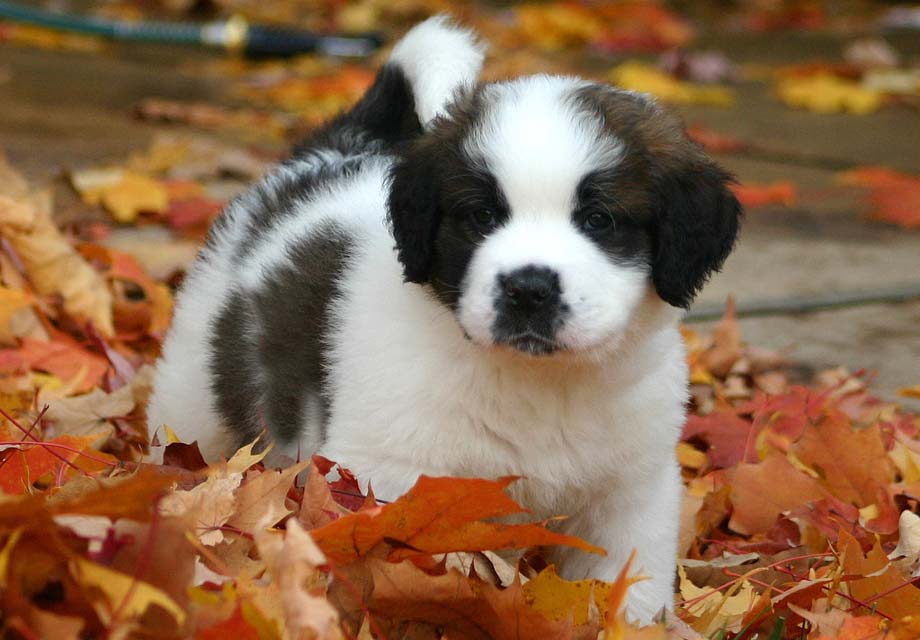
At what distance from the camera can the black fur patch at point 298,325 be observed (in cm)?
285

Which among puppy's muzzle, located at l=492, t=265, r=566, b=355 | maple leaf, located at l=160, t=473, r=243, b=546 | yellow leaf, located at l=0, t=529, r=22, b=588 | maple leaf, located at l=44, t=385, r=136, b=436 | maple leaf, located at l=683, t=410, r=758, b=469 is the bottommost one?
maple leaf, located at l=683, t=410, r=758, b=469

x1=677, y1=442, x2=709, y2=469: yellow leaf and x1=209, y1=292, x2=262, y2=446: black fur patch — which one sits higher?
x1=209, y1=292, x2=262, y2=446: black fur patch

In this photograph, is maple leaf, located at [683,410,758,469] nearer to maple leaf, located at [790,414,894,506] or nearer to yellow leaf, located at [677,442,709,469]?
yellow leaf, located at [677,442,709,469]

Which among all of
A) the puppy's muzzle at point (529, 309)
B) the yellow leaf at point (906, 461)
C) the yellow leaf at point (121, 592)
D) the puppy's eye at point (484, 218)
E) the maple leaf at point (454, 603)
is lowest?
the yellow leaf at point (906, 461)

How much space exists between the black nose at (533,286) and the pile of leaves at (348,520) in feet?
1.17

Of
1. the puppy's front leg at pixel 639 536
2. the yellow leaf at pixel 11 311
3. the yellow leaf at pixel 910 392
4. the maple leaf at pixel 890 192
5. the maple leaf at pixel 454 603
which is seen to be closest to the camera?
the maple leaf at pixel 454 603

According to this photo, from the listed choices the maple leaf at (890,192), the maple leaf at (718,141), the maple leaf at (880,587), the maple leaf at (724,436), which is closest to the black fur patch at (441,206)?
the maple leaf at (880,587)

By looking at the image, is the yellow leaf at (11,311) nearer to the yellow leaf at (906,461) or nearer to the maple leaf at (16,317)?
the maple leaf at (16,317)

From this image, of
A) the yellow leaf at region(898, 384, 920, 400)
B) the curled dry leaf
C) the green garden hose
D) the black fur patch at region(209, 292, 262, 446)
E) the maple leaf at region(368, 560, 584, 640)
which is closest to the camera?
the maple leaf at region(368, 560, 584, 640)

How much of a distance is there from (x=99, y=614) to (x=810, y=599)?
1.42 m

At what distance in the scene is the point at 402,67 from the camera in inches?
133

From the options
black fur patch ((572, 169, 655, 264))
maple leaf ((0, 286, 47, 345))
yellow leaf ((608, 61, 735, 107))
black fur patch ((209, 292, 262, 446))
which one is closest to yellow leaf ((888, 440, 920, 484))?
black fur patch ((572, 169, 655, 264))

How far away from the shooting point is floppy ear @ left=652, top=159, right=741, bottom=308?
2586mm

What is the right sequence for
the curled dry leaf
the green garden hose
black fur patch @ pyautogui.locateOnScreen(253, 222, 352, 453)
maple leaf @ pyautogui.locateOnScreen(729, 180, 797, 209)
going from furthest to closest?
the green garden hose → maple leaf @ pyautogui.locateOnScreen(729, 180, 797, 209) → the curled dry leaf → black fur patch @ pyautogui.locateOnScreen(253, 222, 352, 453)
